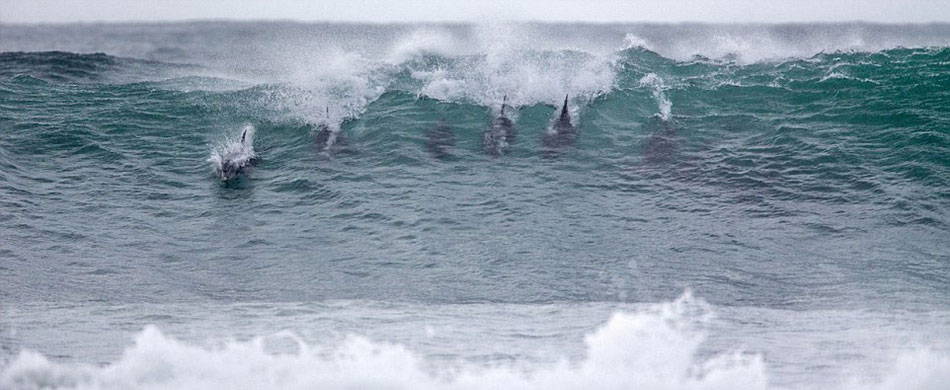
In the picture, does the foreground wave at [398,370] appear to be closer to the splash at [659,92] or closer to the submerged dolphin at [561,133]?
the submerged dolphin at [561,133]

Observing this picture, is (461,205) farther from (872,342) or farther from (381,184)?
(872,342)

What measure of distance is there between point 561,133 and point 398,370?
10.5m

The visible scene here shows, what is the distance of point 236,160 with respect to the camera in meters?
17.3

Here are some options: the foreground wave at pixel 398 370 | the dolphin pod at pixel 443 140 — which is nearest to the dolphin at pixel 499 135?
the dolphin pod at pixel 443 140

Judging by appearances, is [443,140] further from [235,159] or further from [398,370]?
[398,370]

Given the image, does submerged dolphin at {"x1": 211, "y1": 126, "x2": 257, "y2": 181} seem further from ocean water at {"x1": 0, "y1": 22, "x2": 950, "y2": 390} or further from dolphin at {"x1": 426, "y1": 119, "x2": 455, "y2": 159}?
dolphin at {"x1": 426, "y1": 119, "x2": 455, "y2": 159}

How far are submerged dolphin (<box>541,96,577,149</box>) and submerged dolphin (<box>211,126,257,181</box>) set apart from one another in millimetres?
6134

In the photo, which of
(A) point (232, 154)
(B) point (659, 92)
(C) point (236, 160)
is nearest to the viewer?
(C) point (236, 160)

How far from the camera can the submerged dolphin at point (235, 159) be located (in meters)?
17.0

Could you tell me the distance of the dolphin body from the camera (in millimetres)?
16969

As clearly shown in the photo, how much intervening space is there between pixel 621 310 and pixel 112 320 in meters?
6.38

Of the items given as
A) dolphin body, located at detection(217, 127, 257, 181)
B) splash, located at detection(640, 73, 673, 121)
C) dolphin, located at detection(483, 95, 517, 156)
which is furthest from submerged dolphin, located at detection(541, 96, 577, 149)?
dolphin body, located at detection(217, 127, 257, 181)

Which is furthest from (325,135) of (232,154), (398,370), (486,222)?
(398,370)

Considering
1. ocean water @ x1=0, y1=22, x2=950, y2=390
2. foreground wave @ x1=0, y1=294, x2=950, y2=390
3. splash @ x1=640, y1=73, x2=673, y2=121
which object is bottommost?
foreground wave @ x1=0, y1=294, x2=950, y2=390
